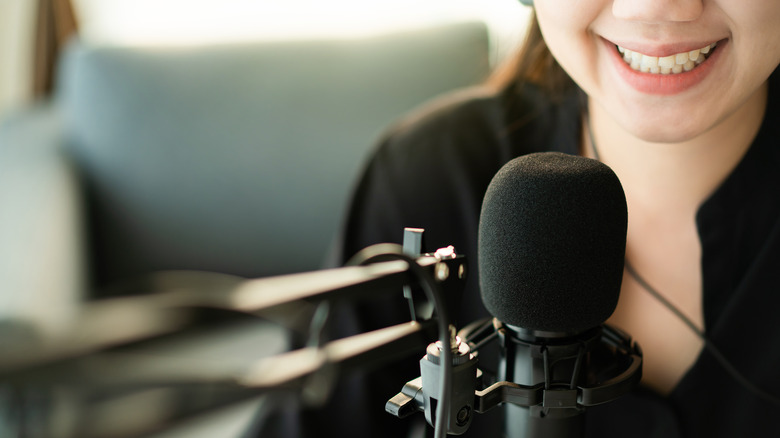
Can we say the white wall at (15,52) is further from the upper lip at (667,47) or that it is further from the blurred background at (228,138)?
the upper lip at (667,47)

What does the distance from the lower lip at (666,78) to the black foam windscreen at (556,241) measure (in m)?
0.12

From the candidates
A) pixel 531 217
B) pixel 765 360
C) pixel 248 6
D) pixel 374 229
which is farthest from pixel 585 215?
pixel 248 6

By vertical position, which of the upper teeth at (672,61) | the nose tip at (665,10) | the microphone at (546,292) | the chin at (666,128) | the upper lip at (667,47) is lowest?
the microphone at (546,292)

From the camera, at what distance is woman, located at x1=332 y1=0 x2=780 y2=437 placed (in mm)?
393

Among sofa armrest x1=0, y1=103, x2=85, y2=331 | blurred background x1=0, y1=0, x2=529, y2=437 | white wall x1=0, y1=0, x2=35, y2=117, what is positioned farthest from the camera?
white wall x1=0, y1=0, x2=35, y2=117

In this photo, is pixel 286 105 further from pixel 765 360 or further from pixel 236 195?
pixel 765 360

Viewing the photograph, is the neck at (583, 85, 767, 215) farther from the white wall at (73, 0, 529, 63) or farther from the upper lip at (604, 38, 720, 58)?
the white wall at (73, 0, 529, 63)

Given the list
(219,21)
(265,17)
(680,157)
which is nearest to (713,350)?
(680,157)

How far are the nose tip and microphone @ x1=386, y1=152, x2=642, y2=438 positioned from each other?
124 mm

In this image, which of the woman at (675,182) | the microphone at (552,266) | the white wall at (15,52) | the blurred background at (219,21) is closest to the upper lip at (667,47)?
the woman at (675,182)

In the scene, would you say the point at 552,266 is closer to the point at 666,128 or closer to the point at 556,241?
the point at 556,241

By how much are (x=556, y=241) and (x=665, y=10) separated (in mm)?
169

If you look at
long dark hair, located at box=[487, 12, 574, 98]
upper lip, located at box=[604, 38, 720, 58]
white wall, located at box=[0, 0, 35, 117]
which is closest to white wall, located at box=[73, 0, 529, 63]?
white wall, located at box=[0, 0, 35, 117]

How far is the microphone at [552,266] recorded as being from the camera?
30 centimetres
